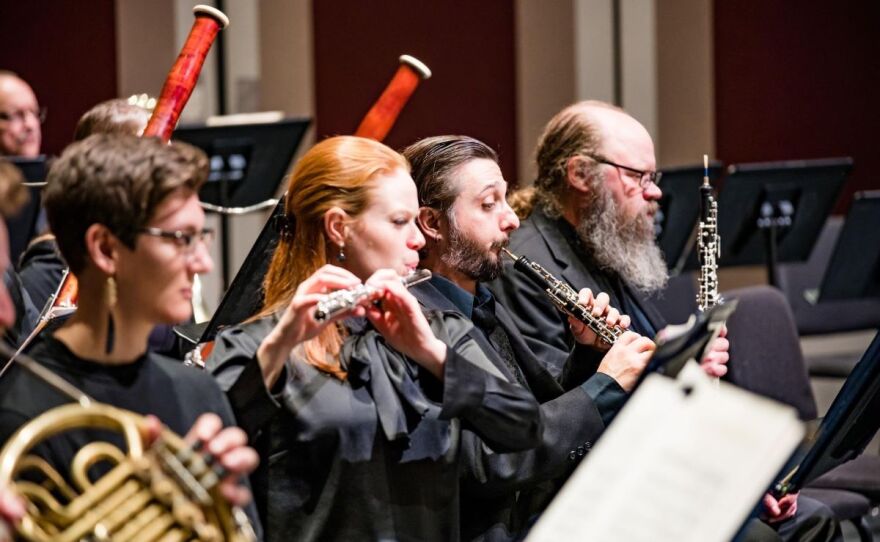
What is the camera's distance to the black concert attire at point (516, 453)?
2264 mm

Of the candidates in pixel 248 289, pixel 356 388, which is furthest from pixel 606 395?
pixel 248 289

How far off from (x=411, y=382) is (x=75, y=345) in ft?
2.18

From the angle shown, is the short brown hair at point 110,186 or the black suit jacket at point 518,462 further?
the black suit jacket at point 518,462

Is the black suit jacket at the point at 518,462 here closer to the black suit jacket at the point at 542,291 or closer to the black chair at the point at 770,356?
the black suit jacket at the point at 542,291

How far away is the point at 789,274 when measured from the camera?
16.7ft

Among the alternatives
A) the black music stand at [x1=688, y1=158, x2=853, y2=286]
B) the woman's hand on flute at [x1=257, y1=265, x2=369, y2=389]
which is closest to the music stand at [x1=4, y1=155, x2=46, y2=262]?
the woman's hand on flute at [x1=257, y1=265, x2=369, y2=389]

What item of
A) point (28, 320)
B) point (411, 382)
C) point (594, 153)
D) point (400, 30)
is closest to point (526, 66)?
point (400, 30)

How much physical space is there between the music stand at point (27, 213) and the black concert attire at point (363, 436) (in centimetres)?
154

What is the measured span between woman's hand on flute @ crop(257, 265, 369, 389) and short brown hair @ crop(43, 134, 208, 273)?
0.28m

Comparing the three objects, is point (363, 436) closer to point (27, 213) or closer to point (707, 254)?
point (707, 254)

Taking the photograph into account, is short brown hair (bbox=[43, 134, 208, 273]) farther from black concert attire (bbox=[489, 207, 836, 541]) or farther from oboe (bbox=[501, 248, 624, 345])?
black concert attire (bbox=[489, 207, 836, 541])

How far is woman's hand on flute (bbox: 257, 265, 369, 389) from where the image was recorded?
1.85 metres

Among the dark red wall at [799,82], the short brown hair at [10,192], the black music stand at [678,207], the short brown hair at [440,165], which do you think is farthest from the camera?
the dark red wall at [799,82]

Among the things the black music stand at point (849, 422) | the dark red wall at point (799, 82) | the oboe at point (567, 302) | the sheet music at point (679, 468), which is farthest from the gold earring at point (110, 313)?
the dark red wall at point (799, 82)
